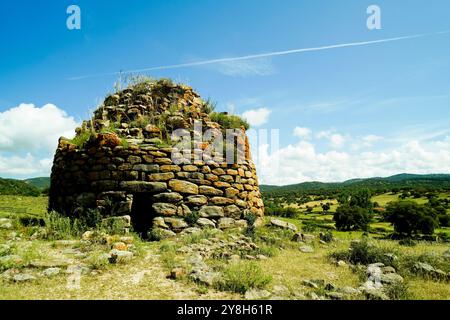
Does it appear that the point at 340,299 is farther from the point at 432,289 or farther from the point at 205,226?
the point at 205,226

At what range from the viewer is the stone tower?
7.22 m

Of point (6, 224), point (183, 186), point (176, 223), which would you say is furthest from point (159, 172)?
point (6, 224)

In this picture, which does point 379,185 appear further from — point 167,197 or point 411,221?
point 167,197

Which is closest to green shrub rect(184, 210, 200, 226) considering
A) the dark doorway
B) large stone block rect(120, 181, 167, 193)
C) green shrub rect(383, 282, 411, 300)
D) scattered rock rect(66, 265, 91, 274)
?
the dark doorway

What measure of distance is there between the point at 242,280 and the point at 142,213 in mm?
4165

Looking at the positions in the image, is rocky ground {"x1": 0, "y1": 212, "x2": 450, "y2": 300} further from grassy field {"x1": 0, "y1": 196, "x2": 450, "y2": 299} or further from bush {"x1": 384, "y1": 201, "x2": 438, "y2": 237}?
bush {"x1": 384, "y1": 201, "x2": 438, "y2": 237}

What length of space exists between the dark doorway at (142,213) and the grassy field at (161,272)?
0.93 meters

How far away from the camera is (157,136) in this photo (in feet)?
26.9

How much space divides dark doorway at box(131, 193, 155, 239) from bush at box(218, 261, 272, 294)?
327 centimetres

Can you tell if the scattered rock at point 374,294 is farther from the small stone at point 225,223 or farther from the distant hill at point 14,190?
the distant hill at point 14,190

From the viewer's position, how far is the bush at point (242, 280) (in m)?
4.00

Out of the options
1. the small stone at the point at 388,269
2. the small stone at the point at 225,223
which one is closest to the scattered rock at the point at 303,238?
the small stone at the point at 225,223

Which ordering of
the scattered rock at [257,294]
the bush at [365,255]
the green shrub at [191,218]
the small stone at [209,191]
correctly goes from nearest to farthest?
the scattered rock at [257,294]
the bush at [365,255]
the green shrub at [191,218]
the small stone at [209,191]

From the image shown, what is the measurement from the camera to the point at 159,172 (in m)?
7.36
